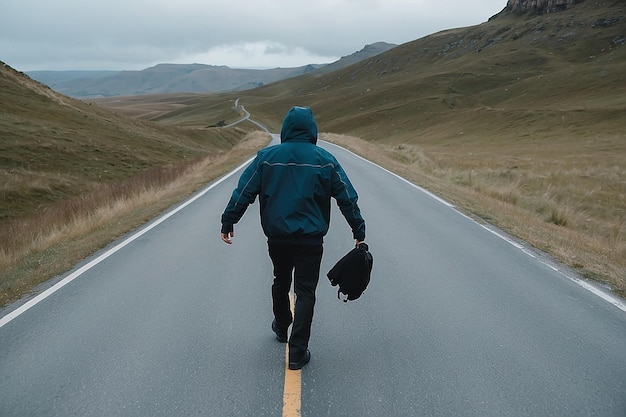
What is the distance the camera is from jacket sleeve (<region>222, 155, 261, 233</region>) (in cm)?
406

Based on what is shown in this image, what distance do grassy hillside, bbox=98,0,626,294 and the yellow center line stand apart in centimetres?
455

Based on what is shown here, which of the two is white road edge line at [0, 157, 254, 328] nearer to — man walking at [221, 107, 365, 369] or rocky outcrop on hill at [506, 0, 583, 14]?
man walking at [221, 107, 365, 369]

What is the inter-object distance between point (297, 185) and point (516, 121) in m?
58.2

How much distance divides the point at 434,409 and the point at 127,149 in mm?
32432

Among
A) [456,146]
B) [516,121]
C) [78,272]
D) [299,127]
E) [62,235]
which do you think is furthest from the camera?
[516,121]

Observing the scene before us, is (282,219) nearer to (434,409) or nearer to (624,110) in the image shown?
(434,409)

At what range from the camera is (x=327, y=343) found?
4.51 m

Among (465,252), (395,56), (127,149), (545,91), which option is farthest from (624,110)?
(395,56)

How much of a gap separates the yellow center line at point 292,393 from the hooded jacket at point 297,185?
1071mm

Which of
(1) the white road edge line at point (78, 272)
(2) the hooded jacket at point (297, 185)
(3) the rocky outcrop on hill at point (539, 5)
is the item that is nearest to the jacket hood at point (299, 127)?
(2) the hooded jacket at point (297, 185)

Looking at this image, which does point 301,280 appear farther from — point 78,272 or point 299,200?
point 78,272

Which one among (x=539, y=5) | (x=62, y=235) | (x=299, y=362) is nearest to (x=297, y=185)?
(x=299, y=362)

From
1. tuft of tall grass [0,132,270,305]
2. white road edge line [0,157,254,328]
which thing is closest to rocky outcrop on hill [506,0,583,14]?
tuft of tall grass [0,132,270,305]

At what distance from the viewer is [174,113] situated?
13438 centimetres
